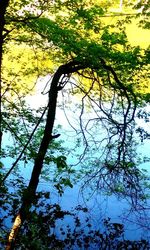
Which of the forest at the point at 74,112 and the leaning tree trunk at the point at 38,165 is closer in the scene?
the forest at the point at 74,112

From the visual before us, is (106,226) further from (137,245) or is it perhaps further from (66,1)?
(66,1)

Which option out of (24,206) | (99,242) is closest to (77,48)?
(24,206)

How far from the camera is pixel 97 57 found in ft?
28.9

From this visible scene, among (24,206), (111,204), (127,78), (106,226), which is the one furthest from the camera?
(111,204)

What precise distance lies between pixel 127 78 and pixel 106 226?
5.96 m

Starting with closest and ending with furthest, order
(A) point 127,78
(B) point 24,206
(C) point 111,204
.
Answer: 1. (B) point 24,206
2. (A) point 127,78
3. (C) point 111,204

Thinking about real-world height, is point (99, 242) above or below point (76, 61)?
below

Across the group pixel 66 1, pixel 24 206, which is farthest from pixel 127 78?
pixel 24 206

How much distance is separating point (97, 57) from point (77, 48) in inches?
22.8

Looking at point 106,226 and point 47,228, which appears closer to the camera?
point 47,228

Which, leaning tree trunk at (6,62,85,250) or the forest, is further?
leaning tree trunk at (6,62,85,250)

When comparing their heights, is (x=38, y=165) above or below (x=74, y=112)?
below

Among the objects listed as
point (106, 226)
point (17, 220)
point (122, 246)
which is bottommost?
point (17, 220)

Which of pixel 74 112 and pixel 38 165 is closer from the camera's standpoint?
pixel 38 165
